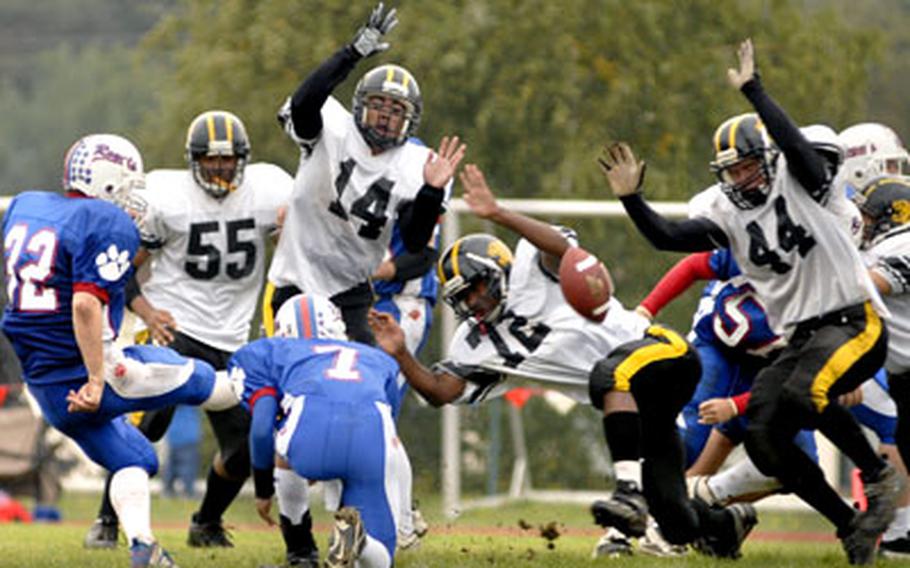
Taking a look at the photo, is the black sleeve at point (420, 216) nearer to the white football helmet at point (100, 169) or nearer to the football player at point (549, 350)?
the football player at point (549, 350)

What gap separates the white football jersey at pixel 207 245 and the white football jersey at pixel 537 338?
73.6 inches

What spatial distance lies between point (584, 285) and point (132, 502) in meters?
2.11

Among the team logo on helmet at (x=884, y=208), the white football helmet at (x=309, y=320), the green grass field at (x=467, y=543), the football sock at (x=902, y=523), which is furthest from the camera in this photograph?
the football sock at (x=902, y=523)

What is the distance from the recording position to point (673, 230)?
944cm

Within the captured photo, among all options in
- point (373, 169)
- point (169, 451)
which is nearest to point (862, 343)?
point (373, 169)

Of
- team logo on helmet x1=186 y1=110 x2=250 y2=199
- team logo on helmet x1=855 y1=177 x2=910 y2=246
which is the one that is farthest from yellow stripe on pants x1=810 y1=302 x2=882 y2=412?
team logo on helmet x1=186 y1=110 x2=250 y2=199

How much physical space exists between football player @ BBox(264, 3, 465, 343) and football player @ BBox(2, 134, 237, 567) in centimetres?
106

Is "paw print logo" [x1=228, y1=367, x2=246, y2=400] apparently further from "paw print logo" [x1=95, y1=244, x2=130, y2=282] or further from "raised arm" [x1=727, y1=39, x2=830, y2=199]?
"raised arm" [x1=727, y1=39, x2=830, y2=199]

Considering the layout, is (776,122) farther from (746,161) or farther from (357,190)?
(357,190)

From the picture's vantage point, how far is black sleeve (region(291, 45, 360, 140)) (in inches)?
370

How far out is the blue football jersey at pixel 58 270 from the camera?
348 inches

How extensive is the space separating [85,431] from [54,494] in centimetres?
766

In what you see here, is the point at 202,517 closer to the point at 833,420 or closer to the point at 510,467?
the point at 833,420

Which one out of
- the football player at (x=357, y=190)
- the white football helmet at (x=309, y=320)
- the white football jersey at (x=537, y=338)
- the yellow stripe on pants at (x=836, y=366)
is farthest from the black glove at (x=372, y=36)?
the yellow stripe on pants at (x=836, y=366)
